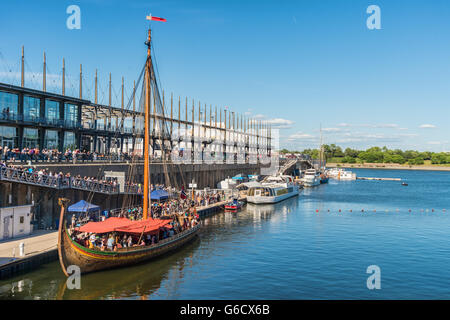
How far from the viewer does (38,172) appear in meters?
34.5

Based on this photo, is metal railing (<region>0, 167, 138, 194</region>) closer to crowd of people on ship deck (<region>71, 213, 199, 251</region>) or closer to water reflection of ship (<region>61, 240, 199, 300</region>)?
crowd of people on ship deck (<region>71, 213, 199, 251</region>)

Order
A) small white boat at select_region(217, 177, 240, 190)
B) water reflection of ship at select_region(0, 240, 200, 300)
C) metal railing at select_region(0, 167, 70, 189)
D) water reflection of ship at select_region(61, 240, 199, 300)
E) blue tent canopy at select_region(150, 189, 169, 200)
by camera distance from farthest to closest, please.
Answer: small white boat at select_region(217, 177, 240, 190) < blue tent canopy at select_region(150, 189, 169, 200) < metal railing at select_region(0, 167, 70, 189) < water reflection of ship at select_region(61, 240, 199, 300) < water reflection of ship at select_region(0, 240, 200, 300)

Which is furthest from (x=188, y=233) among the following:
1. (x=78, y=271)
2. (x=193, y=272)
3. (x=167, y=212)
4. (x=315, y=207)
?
(x=315, y=207)

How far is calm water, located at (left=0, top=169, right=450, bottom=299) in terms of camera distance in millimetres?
25922

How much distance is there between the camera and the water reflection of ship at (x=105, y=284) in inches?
953

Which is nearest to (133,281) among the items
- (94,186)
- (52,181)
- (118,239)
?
(118,239)

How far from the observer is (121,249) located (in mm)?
29734

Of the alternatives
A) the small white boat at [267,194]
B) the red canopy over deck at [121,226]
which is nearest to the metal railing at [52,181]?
the red canopy over deck at [121,226]

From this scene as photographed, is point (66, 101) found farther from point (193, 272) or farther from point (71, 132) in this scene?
point (193, 272)

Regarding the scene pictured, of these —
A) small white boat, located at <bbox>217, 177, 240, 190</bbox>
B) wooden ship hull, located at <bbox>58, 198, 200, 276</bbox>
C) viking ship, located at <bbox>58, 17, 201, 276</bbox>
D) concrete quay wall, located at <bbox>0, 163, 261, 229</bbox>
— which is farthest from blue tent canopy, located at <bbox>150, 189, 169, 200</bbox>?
small white boat, located at <bbox>217, 177, 240, 190</bbox>

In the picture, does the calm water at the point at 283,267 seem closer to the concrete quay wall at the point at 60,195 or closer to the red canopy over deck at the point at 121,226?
the red canopy over deck at the point at 121,226

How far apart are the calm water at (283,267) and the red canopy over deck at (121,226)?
3.08 m

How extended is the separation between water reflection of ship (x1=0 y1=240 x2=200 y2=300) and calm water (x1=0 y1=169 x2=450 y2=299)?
0.06 metres

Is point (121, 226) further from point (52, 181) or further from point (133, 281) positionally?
point (52, 181)
